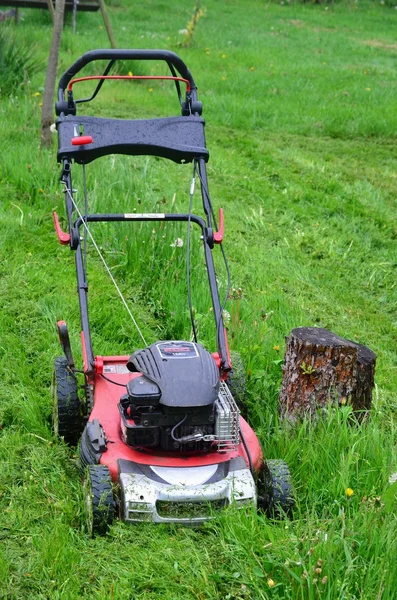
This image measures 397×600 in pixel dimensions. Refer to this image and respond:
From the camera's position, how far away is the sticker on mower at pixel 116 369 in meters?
3.26


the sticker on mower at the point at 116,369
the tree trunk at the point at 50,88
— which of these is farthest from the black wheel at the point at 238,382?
the tree trunk at the point at 50,88

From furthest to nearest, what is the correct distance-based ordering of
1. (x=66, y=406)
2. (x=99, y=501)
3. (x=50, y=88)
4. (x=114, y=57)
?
(x=50, y=88) → (x=114, y=57) → (x=66, y=406) → (x=99, y=501)

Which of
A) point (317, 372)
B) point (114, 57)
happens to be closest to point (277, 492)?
point (317, 372)

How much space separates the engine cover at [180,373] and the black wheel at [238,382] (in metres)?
0.56

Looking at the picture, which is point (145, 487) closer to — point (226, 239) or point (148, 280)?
point (148, 280)

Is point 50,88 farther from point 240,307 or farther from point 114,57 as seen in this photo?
point 114,57

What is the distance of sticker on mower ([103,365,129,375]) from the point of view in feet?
10.7

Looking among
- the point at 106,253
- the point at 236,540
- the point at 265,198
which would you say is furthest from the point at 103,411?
the point at 265,198

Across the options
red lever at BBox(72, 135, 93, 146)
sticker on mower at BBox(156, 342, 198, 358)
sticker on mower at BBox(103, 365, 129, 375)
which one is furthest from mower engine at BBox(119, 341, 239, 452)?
red lever at BBox(72, 135, 93, 146)

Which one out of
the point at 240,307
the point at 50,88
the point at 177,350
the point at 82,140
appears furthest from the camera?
the point at 50,88

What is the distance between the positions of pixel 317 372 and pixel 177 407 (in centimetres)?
83

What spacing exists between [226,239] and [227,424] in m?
2.96

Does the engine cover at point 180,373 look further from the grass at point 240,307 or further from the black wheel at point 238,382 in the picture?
the black wheel at point 238,382

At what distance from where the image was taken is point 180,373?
2729 millimetres
